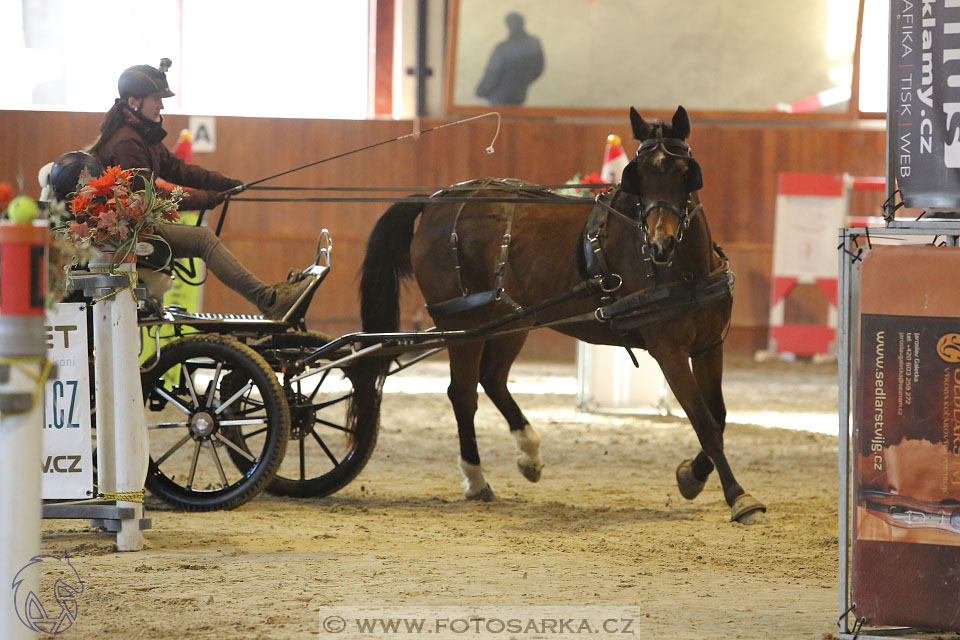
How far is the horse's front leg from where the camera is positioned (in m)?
5.17

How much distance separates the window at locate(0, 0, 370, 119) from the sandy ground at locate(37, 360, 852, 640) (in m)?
6.63

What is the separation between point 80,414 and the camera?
4551mm

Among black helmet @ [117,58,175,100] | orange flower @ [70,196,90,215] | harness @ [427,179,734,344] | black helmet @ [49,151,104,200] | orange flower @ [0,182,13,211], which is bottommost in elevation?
harness @ [427,179,734,344]

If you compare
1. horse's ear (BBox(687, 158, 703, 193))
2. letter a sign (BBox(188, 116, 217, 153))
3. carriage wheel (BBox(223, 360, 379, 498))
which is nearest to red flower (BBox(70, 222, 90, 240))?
carriage wheel (BBox(223, 360, 379, 498))

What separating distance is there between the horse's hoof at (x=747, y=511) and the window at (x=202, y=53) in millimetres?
8919

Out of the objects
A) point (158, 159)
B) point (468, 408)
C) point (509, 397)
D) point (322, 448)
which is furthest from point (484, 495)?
point (158, 159)

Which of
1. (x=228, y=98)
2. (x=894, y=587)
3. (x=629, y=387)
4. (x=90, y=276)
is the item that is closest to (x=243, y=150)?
(x=228, y=98)

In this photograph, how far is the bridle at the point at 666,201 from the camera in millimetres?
4949

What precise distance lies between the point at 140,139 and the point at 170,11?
7.67 metres

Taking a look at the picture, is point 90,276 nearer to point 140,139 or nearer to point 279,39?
point 140,139

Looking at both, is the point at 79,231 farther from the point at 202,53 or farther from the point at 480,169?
the point at 480,169

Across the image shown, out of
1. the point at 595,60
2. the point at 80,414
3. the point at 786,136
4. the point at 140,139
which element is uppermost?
the point at 595,60

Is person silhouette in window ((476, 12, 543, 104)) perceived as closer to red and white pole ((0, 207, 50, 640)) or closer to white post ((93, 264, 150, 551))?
white post ((93, 264, 150, 551))

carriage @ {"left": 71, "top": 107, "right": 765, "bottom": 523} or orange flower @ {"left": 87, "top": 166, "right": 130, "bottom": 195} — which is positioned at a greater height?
orange flower @ {"left": 87, "top": 166, "right": 130, "bottom": 195}
